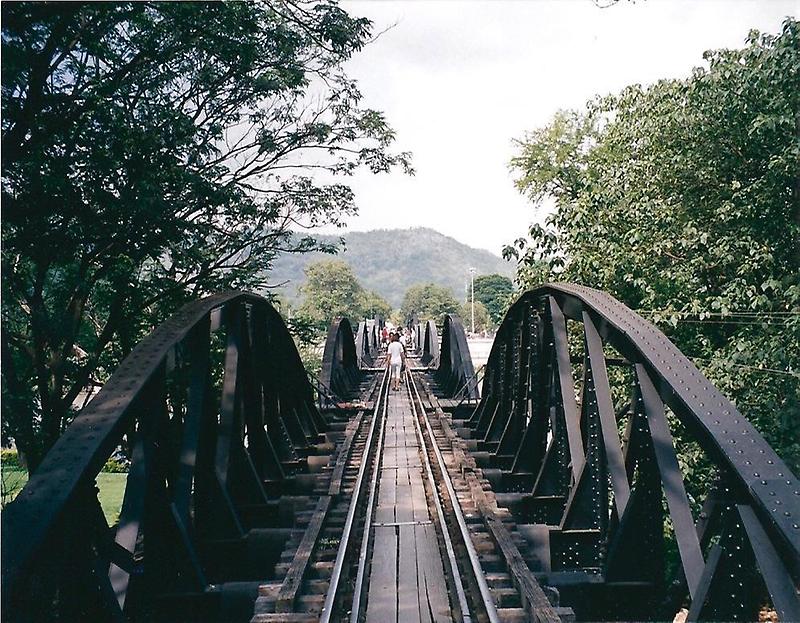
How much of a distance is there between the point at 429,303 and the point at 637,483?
126 meters

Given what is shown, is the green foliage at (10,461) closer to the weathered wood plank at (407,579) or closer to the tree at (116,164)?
the tree at (116,164)

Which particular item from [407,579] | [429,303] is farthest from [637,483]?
[429,303]

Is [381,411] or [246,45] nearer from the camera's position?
[246,45]

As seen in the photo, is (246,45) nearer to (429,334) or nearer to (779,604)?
(779,604)

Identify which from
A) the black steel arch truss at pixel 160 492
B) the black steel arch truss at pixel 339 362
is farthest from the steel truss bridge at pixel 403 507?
the black steel arch truss at pixel 339 362

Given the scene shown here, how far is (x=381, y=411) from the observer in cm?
1395

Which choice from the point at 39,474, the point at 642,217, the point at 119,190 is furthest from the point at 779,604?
the point at 642,217

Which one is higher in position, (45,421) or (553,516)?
(45,421)

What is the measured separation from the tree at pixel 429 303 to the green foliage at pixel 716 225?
309ft

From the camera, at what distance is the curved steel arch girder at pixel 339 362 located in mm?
14953

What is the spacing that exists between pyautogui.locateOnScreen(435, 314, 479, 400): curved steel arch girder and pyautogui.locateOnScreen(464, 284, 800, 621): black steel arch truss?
5.13 m

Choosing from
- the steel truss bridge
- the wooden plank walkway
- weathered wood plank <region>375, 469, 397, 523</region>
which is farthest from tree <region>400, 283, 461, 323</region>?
the steel truss bridge

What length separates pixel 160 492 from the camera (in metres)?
4.53

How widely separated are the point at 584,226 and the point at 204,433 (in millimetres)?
10146
